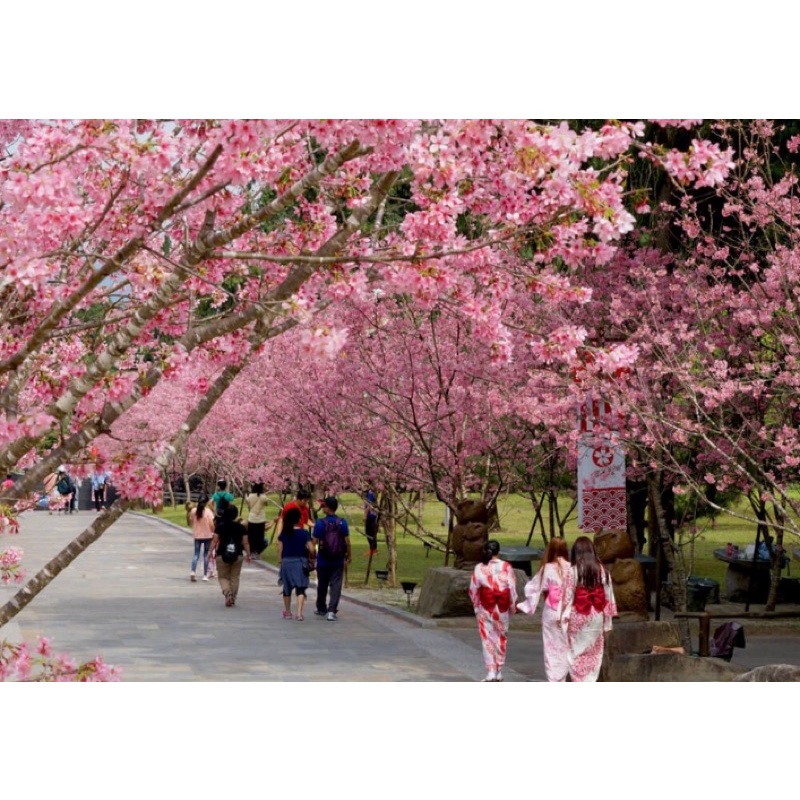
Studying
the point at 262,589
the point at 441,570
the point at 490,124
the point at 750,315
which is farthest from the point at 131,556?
the point at 490,124

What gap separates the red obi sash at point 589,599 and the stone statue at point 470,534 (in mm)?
6923

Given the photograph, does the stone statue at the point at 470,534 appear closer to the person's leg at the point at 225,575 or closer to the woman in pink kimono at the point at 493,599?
the person's leg at the point at 225,575

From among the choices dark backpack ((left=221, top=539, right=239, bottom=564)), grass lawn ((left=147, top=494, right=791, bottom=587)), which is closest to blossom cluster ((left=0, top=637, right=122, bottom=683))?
dark backpack ((left=221, top=539, right=239, bottom=564))

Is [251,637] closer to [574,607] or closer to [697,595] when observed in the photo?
[574,607]

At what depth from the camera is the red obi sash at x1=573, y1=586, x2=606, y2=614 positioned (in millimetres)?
12438

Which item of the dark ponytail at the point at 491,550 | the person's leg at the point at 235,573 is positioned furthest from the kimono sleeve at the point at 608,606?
the person's leg at the point at 235,573

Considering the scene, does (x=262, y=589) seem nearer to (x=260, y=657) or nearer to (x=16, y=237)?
(x=260, y=657)

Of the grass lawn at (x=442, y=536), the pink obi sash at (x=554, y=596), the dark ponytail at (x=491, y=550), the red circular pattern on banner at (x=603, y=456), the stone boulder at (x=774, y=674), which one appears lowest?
the grass lawn at (x=442, y=536)

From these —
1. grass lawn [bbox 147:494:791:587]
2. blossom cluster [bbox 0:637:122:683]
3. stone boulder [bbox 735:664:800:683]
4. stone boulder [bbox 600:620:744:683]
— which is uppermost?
blossom cluster [bbox 0:637:122:683]

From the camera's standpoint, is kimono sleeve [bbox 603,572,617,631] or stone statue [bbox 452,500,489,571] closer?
kimono sleeve [bbox 603,572,617,631]

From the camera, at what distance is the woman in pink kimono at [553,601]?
496 inches

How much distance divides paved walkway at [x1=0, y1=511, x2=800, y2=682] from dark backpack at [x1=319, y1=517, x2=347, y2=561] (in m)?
0.99

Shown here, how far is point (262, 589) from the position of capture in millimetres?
24125

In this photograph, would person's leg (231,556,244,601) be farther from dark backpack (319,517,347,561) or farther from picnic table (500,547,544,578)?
picnic table (500,547,544,578)
